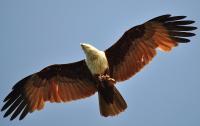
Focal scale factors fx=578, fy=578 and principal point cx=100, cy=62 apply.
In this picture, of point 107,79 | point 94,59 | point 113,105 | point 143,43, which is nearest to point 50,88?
point 94,59

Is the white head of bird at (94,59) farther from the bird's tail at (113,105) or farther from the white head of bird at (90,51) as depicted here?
the bird's tail at (113,105)

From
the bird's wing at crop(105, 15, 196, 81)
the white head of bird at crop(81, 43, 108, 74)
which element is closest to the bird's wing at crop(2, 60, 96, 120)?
the white head of bird at crop(81, 43, 108, 74)

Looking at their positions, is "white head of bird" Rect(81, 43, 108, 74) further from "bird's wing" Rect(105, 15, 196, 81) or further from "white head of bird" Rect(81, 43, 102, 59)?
"bird's wing" Rect(105, 15, 196, 81)

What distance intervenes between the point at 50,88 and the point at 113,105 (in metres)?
2.04

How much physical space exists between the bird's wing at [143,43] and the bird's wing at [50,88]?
0.84 m

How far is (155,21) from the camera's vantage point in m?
15.5

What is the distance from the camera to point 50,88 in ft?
52.5

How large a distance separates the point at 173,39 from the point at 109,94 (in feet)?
7.50

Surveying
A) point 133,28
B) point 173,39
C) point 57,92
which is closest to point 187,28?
point 173,39

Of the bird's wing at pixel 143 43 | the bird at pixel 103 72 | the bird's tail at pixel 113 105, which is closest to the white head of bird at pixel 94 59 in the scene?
the bird at pixel 103 72

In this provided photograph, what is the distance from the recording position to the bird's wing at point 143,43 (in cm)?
1523

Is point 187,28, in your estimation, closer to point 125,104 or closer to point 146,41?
point 146,41

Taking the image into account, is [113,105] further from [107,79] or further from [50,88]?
[50,88]

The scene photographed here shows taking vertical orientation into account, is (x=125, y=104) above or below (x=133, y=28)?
below
